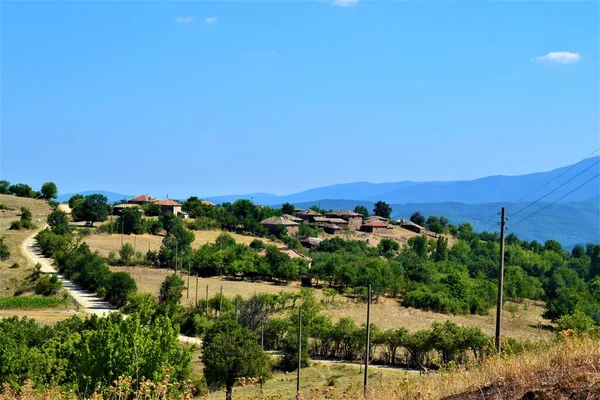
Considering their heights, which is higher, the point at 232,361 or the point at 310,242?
the point at 310,242

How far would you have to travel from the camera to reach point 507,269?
6862cm

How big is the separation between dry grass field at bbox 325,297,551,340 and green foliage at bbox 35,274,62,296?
1983 cm

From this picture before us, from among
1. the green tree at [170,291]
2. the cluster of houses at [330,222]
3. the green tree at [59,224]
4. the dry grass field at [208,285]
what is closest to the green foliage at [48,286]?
the dry grass field at [208,285]

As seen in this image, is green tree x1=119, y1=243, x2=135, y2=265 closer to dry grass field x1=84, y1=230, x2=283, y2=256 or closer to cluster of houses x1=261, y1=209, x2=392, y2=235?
dry grass field x1=84, y1=230, x2=283, y2=256

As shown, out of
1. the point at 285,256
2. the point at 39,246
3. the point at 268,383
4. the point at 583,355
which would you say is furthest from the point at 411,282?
the point at 583,355

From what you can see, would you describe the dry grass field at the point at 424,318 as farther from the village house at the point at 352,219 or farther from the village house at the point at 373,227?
the village house at the point at 352,219

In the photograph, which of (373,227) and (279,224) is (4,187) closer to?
(279,224)

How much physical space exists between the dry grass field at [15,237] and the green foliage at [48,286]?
2.18m

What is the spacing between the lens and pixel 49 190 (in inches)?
4016

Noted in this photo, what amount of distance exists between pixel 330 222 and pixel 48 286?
205 ft

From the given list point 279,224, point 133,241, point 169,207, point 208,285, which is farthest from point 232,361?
point 169,207

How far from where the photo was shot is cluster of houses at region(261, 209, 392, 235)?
3536 inches

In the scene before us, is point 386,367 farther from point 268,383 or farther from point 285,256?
point 285,256

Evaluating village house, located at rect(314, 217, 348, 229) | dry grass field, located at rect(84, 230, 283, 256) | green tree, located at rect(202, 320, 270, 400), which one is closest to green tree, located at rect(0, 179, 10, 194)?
dry grass field, located at rect(84, 230, 283, 256)
